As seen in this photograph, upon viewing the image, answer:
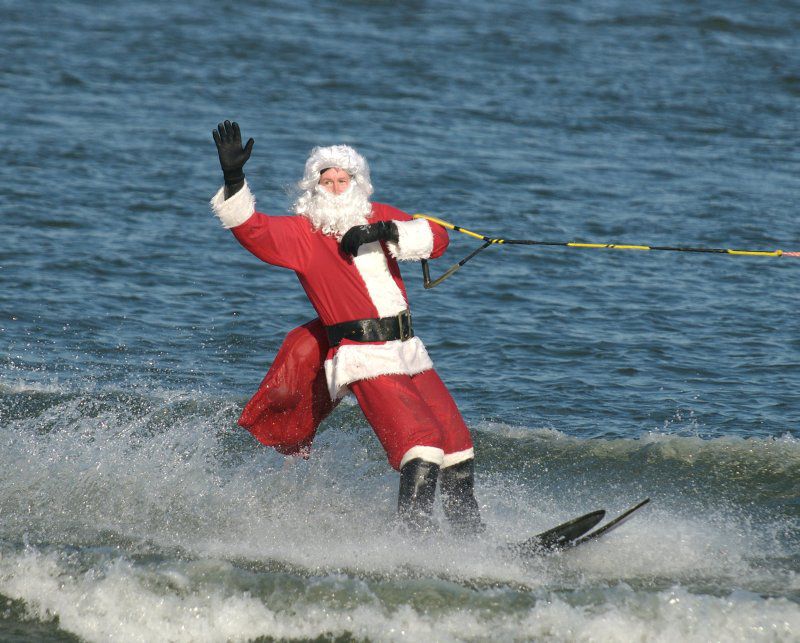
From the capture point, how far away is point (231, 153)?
5.72m

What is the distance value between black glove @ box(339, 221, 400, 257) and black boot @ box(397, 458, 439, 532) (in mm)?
978

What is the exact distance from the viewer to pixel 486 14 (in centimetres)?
2253

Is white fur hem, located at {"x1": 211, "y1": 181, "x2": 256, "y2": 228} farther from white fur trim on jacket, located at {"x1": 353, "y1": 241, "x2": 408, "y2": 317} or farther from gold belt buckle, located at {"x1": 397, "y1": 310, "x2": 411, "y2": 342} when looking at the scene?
gold belt buckle, located at {"x1": 397, "y1": 310, "x2": 411, "y2": 342}

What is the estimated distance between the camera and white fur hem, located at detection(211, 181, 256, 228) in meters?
5.74

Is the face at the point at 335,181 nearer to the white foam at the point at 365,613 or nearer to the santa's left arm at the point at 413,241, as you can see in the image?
the santa's left arm at the point at 413,241

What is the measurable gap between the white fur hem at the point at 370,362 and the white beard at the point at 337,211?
524 millimetres

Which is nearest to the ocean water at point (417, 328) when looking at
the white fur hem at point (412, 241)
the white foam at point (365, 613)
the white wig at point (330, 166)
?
the white foam at point (365, 613)

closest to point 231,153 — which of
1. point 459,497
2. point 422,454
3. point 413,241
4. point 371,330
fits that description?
point 413,241

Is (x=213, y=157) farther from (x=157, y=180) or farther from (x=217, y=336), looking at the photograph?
(x=217, y=336)

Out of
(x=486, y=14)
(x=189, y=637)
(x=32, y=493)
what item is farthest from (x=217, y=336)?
(x=486, y=14)

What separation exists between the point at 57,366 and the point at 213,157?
629 cm

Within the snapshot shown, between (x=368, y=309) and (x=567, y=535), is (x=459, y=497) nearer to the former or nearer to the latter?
(x=567, y=535)

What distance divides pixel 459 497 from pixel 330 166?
163 centimetres

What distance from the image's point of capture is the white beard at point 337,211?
606 centimetres
